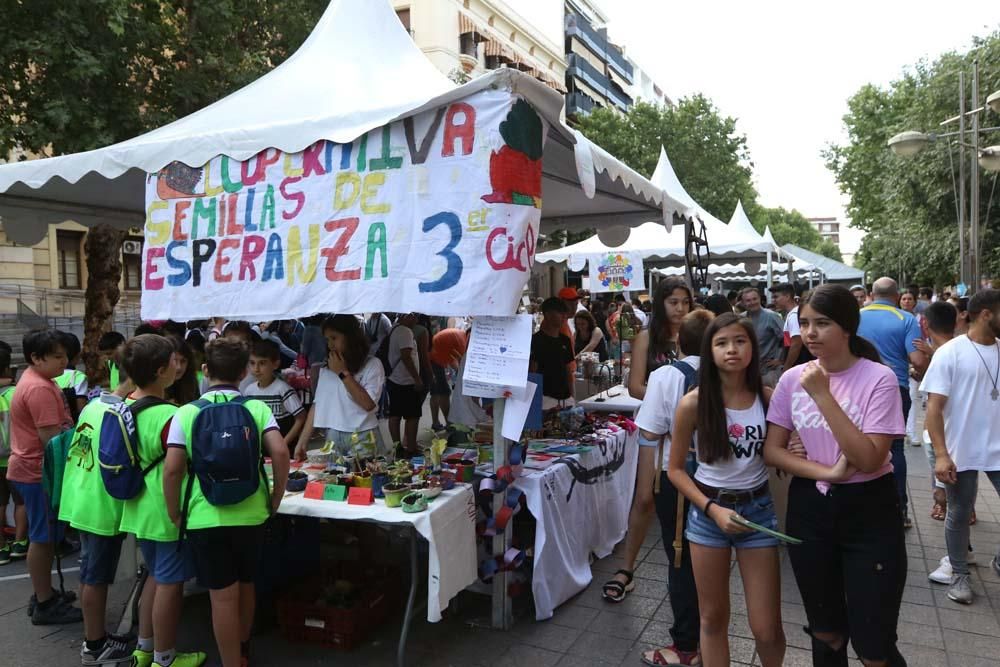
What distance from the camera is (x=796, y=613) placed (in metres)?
3.96

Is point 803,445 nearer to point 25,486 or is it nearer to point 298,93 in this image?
point 298,93

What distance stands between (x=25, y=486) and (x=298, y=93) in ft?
9.66

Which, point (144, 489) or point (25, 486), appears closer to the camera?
point (144, 489)

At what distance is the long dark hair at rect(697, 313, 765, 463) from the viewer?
104 inches

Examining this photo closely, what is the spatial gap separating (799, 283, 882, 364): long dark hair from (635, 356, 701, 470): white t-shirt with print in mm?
843

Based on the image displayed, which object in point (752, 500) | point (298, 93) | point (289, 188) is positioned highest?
point (298, 93)

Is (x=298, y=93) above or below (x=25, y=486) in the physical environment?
above

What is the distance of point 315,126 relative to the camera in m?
3.92

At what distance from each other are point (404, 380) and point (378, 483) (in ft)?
11.4

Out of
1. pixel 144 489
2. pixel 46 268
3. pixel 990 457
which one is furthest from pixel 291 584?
pixel 46 268

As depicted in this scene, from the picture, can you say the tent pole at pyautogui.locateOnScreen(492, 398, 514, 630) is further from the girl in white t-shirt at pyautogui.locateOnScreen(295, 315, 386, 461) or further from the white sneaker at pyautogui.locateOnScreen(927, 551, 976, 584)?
the white sneaker at pyautogui.locateOnScreen(927, 551, 976, 584)

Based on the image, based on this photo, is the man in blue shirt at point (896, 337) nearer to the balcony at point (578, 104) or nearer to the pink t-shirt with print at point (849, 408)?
the pink t-shirt with print at point (849, 408)

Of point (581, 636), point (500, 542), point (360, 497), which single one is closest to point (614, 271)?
point (500, 542)

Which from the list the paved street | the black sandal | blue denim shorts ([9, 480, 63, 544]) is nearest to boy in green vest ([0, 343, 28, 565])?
blue denim shorts ([9, 480, 63, 544])
